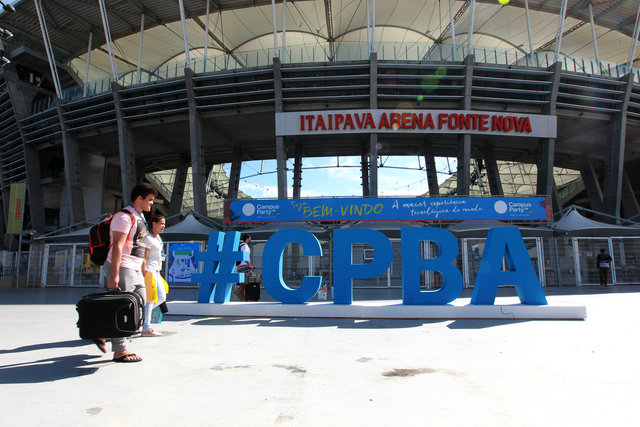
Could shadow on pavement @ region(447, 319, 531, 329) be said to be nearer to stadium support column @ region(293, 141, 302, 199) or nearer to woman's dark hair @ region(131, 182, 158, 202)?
woman's dark hair @ region(131, 182, 158, 202)

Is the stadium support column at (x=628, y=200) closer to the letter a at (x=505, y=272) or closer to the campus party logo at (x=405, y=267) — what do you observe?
the letter a at (x=505, y=272)

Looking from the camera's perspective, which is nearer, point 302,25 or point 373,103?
point 373,103

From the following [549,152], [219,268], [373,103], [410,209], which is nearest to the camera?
[219,268]

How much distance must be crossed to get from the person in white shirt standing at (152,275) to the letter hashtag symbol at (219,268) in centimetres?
172

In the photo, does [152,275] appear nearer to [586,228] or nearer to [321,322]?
[321,322]

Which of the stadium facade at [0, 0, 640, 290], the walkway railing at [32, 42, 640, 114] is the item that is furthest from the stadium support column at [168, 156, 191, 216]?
the walkway railing at [32, 42, 640, 114]

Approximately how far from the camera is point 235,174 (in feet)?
99.9

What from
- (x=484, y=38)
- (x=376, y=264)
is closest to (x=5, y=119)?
(x=376, y=264)

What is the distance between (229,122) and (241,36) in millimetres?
10157

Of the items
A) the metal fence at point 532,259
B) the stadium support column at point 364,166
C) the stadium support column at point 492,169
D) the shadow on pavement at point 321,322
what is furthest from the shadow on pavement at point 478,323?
the stadium support column at point 492,169

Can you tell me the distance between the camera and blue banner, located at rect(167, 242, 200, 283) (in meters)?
16.4

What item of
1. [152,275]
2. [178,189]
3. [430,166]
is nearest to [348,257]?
[152,275]

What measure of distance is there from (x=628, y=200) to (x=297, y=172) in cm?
2820

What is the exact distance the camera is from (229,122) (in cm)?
2592
